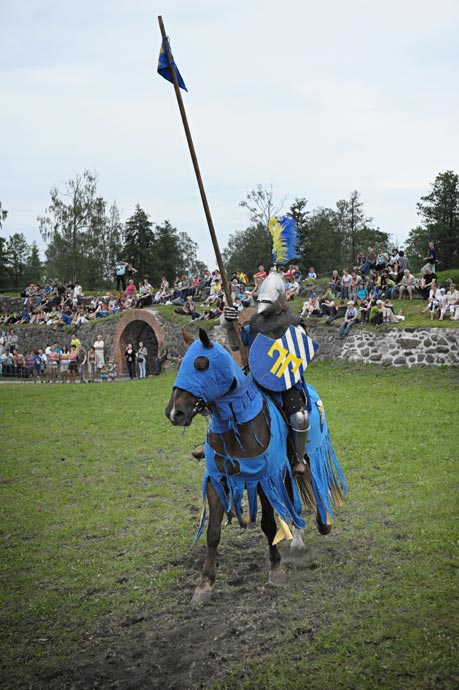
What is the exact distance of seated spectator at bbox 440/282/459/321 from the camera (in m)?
18.4

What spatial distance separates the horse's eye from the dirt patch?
2084 mm

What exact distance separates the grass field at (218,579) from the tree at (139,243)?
138ft

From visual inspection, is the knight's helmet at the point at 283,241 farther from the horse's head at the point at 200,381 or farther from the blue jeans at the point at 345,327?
the blue jeans at the point at 345,327

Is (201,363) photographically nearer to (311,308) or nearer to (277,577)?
(277,577)

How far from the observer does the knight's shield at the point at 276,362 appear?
18.2ft

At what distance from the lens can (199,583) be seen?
542 centimetres

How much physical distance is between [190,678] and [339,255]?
178ft

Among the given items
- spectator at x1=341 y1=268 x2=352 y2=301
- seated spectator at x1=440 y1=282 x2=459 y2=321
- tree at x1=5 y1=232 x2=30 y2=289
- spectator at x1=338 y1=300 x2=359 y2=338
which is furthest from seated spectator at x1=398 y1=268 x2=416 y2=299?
tree at x1=5 y1=232 x2=30 y2=289

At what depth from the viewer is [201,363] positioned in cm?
Result: 481

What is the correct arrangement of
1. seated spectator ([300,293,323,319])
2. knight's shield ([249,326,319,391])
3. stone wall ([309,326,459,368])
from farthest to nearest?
seated spectator ([300,293,323,319]), stone wall ([309,326,459,368]), knight's shield ([249,326,319,391])

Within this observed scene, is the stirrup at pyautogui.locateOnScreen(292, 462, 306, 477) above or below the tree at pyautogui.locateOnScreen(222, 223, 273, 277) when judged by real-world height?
below

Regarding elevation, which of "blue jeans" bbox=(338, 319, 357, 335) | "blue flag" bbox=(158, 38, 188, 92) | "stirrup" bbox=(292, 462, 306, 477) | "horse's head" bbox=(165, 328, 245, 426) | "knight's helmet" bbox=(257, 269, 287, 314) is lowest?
"stirrup" bbox=(292, 462, 306, 477)

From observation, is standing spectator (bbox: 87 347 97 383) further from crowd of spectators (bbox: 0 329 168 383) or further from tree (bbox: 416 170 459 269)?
tree (bbox: 416 170 459 269)

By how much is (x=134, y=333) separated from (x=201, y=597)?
76.3ft
